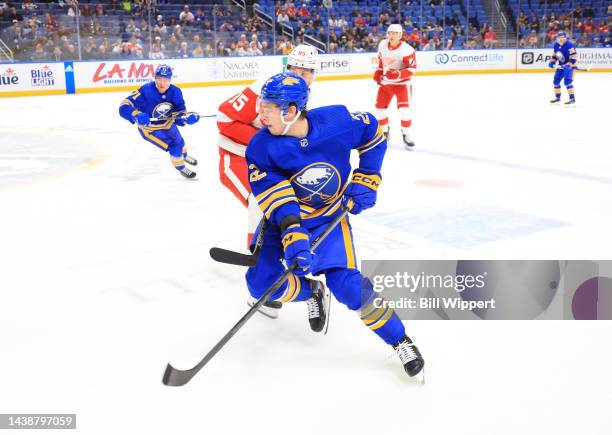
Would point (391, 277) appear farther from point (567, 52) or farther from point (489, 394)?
point (567, 52)

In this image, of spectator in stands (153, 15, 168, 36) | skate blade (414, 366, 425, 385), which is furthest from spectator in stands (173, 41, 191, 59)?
skate blade (414, 366, 425, 385)

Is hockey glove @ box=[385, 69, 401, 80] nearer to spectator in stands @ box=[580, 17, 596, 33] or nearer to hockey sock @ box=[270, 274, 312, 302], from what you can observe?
hockey sock @ box=[270, 274, 312, 302]

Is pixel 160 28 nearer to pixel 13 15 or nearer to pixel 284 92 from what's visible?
pixel 13 15

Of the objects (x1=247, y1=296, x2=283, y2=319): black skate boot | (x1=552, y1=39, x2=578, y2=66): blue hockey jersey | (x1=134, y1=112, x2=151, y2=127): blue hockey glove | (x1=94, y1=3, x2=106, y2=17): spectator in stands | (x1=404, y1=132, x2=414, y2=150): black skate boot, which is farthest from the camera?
(x1=94, y1=3, x2=106, y2=17): spectator in stands

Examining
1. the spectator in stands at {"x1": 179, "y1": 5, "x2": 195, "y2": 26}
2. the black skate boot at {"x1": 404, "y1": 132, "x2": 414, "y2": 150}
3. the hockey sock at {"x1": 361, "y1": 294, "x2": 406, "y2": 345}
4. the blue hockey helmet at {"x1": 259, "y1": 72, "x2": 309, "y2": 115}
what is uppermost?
the spectator in stands at {"x1": 179, "y1": 5, "x2": 195, "y2": 26}

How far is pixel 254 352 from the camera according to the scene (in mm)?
2588

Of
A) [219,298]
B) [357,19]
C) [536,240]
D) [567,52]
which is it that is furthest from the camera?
[357,19]

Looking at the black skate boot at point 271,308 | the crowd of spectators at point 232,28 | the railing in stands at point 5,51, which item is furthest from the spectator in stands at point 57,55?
the black skate boot at point 271,308

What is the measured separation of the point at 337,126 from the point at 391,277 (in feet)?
2.86

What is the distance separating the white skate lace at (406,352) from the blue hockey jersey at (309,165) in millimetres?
558

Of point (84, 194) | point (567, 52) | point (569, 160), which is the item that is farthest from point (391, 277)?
point (567, 52)

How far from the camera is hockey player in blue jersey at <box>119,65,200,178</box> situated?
19.0 ft

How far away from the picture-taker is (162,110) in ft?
19.3

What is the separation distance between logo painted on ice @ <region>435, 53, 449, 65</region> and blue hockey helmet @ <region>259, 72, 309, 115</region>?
17.0 metres
